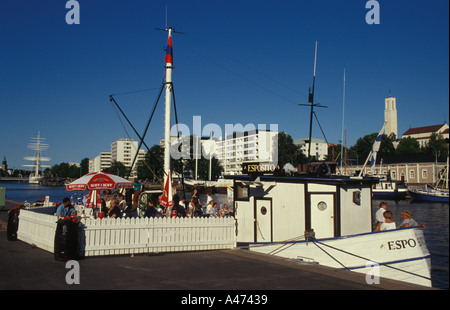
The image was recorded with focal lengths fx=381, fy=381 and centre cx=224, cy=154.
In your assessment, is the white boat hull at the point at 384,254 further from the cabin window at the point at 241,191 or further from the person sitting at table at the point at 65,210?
the person sitting at table at the point at 65,210

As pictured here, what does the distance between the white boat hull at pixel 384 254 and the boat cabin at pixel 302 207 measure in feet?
3.41

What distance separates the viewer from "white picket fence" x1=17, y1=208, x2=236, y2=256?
11.9 metres

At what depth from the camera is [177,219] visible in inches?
504

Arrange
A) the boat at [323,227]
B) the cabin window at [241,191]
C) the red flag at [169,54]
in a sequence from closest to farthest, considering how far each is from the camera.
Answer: the boat at [323,227], the red flag at [169,54], the cabin window at [241,191]

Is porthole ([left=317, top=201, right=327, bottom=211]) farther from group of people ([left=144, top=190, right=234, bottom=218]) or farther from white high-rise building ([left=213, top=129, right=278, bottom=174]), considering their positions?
white high-rise building ([left=213, top=129, right=278, bottom=174])

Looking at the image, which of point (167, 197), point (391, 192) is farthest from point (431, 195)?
point (167, 197)

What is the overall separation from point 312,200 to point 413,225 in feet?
11.7

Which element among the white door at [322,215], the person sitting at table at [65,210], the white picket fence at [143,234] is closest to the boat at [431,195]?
the white door at [322,215]

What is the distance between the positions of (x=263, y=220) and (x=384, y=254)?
5.23 m

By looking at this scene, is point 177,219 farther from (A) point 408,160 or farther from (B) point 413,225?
(A) point 408,160

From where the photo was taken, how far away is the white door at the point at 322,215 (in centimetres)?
1409

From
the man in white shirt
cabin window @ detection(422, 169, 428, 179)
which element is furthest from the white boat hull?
cabin window @ detection(422, 169, 428, 179)
